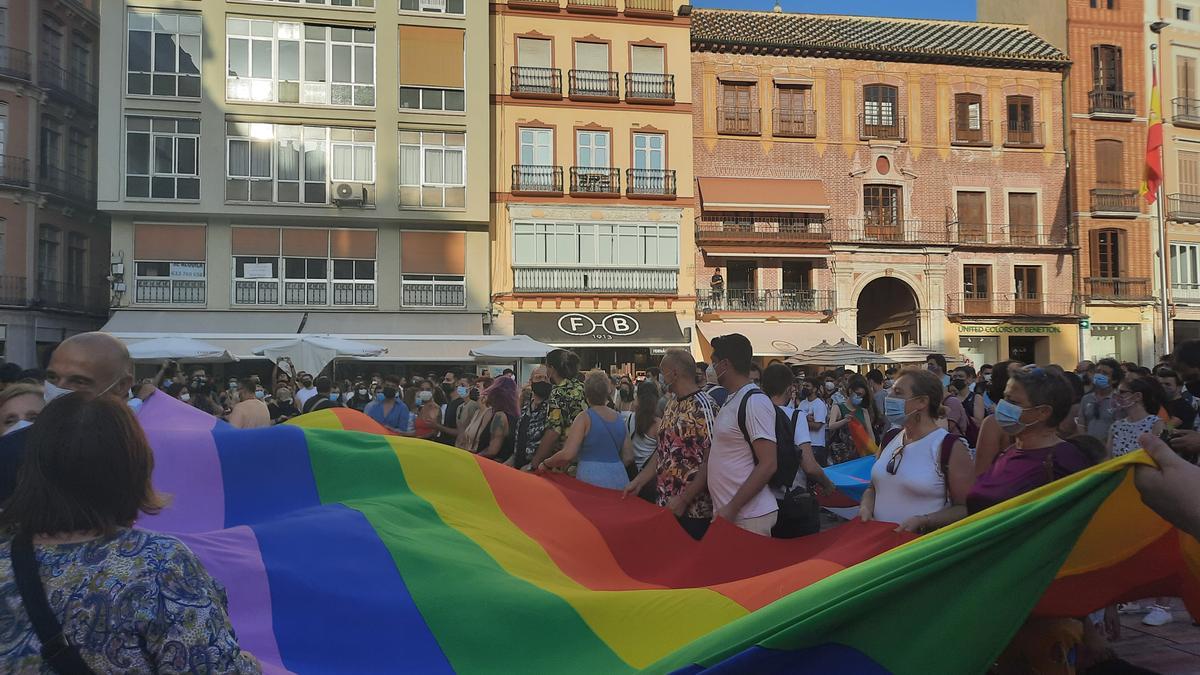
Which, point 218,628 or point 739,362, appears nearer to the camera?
point 218,628

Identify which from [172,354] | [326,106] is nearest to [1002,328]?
[326,106]

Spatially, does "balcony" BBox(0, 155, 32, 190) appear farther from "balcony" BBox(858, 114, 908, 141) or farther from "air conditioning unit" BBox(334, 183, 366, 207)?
"balcony" BBox(858, 114, 908, 141)

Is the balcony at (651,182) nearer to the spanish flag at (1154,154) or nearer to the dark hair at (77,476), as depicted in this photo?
the spanish flag at (1154,154)

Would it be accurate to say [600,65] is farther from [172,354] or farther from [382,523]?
[382,523]

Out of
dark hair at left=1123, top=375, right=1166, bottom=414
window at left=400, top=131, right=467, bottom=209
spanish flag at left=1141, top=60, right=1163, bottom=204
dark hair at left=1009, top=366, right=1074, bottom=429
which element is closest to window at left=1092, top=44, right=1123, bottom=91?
spanish flag at left=1141, top=60, right=1163, bottom=204

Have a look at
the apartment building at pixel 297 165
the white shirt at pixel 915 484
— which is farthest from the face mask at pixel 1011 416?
the apartment building at pixel 297 165

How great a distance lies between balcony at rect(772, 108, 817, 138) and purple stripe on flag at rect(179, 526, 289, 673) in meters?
30.6

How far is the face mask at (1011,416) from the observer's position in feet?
15.0

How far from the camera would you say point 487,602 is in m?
4.54

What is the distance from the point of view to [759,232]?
1252 inches

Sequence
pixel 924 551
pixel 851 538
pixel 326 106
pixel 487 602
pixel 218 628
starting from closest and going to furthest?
pixel 218 628
pixel 924 551
pixel 487 602
pixel 851 538
pixel 326 106

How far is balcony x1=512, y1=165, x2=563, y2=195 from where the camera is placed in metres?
30.8

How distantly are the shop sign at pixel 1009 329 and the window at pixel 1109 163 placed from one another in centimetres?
606

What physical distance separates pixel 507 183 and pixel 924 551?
28864mm
